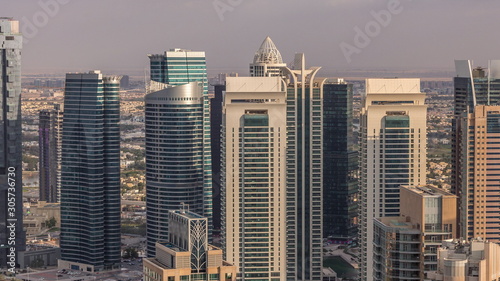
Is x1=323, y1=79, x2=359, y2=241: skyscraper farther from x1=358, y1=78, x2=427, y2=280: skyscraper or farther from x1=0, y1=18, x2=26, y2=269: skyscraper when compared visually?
x1=358, y1=78, x2=427, y2=280: skyscraper

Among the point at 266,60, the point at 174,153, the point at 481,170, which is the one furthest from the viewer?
the point at 174,153

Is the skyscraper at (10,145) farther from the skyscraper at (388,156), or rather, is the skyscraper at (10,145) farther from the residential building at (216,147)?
the skyscraper at (388,156)

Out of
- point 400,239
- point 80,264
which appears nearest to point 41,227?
point 80,264

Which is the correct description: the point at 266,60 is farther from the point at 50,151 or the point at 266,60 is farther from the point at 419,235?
the point at 419,235

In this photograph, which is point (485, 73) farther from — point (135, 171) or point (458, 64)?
point (135, 171)

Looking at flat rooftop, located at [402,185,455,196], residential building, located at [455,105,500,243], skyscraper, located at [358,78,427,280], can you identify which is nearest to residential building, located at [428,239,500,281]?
flat rooftop, located at [402,185,455,196]

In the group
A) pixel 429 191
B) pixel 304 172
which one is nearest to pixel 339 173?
pixel 304 172

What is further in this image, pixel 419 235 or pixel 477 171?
pixel 477 171
